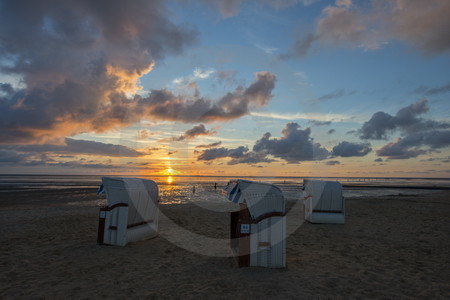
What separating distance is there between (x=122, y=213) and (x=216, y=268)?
487cm

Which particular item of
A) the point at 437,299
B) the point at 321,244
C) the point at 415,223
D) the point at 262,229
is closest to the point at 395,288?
the point at 437,299

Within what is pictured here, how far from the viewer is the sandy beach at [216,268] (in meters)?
7.25

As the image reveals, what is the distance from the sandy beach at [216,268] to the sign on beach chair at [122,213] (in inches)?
19.0

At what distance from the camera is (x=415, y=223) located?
1798 cm

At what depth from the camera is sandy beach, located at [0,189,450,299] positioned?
23.8 ft

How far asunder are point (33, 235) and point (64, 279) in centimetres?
736

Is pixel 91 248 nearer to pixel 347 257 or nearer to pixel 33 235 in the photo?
pixel 33 235

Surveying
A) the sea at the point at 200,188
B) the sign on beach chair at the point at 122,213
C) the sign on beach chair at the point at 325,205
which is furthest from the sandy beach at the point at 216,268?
the sea at the point at 200,188

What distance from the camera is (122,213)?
1156 centimetres

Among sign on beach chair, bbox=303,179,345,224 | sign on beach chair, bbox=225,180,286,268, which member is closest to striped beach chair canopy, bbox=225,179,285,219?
sign on beach chair, bbox=225,180,286,268

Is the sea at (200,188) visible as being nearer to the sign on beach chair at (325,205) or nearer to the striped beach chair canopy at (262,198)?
the sign on beach chair at (325,205)

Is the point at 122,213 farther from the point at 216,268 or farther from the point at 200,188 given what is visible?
the point at 200,188

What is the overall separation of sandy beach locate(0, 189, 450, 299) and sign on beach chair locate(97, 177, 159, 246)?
0.48 meters

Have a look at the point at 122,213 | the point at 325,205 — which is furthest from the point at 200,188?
the point at 122,213
